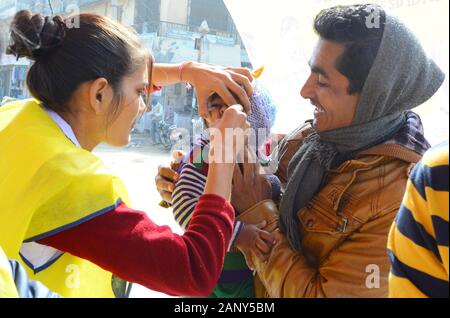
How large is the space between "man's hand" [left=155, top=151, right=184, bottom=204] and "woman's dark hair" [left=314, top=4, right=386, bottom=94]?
0.63m

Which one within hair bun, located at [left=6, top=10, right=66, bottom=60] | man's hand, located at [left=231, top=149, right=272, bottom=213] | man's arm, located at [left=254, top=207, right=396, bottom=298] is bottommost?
man's arm, located at [left=254, top=207, right=396, bottom=298]

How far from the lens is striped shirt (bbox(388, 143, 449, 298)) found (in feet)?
1.84

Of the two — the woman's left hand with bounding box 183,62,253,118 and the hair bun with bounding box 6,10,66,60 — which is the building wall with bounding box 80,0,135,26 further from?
the hair bun with bounding box 6,10,66,60

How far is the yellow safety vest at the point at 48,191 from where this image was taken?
3.14 feet

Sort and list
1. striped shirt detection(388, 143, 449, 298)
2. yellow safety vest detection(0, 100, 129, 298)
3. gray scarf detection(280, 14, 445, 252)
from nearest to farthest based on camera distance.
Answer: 1. striped shirt detection(388, 143, 449, 298)
2. yellow safety vest detection(0, 100, 129, 298)
3. gray scarf detection(280, 14, 445, 252)

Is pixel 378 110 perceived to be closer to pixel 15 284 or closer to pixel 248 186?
pixel 248 186

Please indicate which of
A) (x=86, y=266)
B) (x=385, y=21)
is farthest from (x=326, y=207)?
(x=86, y=266)

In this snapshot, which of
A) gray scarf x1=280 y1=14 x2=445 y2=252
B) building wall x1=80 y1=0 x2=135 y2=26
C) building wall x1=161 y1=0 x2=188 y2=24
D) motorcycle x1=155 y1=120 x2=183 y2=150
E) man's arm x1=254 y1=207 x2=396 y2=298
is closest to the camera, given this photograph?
man's arm x1=254 y1=207 x2=396 y2=298

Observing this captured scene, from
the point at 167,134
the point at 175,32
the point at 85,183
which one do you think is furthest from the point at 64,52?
the point at 167,134

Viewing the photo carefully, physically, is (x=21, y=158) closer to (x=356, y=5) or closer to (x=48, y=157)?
(x=48, y=157)

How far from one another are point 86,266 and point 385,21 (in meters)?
1.02

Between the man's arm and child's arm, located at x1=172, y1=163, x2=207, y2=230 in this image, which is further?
child's arm, located at x1=172, y1=163, x2=207, y2=230

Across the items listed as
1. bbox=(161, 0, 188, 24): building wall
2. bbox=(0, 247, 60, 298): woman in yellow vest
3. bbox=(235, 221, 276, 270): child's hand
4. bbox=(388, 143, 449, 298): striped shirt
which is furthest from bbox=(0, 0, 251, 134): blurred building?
bbox=(388, 143, 449, 298): striped shirt

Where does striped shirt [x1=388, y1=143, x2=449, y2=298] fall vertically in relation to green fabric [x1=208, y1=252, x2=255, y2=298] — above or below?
above
